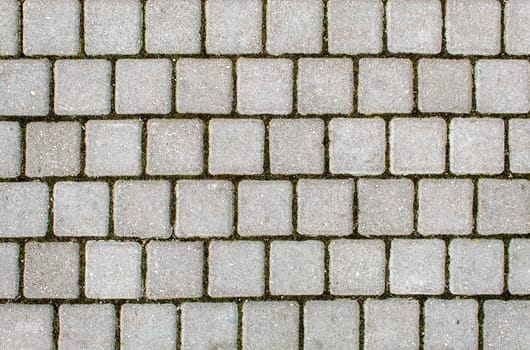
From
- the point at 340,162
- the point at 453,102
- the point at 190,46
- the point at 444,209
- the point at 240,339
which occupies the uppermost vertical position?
the point at 190,46

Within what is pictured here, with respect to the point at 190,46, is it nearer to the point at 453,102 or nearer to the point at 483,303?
the point at 453,102

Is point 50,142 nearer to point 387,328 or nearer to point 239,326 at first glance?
point 239,326

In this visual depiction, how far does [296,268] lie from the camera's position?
8.20 feet

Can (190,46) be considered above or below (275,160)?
above

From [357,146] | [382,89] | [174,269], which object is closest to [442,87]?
[382,89]

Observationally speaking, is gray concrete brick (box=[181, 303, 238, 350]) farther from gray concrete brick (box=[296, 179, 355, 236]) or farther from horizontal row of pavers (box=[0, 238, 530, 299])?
gray concrete brick (box=[296, 179, 355, 236])

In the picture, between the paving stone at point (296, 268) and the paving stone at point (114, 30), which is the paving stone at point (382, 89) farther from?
the paving stone at point (114, 30)

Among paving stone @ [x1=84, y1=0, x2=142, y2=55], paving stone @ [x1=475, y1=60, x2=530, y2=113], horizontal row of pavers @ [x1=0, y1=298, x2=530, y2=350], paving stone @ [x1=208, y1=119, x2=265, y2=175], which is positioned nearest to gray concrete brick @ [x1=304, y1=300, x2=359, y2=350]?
horizontal row of pavers @ [x1=0, y1=298, x2=530, y2=350]

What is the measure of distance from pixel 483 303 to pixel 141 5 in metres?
1.69

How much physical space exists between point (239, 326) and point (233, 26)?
1112mm

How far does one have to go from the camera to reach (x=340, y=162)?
252 centimetres

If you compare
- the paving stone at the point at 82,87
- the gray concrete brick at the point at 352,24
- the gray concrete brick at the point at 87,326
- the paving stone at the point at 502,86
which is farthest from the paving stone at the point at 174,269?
the paving stone at the point at 502,86

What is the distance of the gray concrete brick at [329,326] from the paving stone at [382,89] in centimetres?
74

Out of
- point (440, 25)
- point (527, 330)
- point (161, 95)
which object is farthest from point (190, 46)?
point (527, 330)
